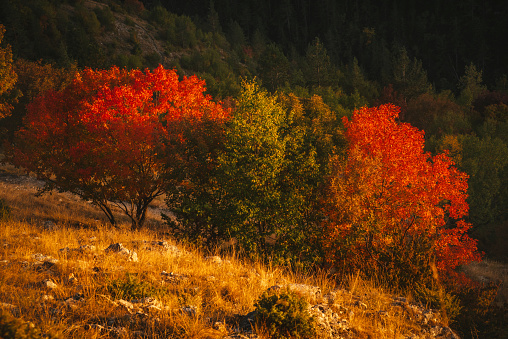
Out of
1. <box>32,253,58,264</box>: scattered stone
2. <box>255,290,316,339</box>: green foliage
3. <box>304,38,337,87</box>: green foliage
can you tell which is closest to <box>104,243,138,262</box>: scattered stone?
<box>32,253,58,264</box>: scattered stone

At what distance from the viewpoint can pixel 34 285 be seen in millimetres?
6793

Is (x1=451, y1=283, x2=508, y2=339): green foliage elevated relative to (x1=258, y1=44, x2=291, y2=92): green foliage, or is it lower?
lower

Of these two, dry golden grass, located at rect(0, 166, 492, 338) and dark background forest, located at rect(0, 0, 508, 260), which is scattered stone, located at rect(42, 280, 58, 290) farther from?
dark background forest, located at rect(0, 0, 508, 260)

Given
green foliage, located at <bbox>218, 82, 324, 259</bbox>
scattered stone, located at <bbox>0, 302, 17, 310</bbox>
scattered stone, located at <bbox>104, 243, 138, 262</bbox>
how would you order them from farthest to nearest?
green foliage, located at <bbox>218, 82, 324, 259</bbox>, scattered stone, located at <bbox>104, 243, 138, 262</bbox>, scattered stone, located at <bbox>0, 302, 17, 310</bbox>

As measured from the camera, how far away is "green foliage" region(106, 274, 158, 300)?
6.56m

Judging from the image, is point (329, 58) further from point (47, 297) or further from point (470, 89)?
point (47, 297)

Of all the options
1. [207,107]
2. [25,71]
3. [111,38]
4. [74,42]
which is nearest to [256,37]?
[111,38]

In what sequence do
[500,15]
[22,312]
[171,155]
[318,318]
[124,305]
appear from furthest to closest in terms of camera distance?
[500,15] < [171,155] < [318,318] < [124,305] < [22,312]

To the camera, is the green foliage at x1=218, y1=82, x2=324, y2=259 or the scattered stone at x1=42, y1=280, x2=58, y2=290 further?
the green foliage at x1=218, y1=82, x2=324, y2=259

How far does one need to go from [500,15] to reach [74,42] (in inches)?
6637

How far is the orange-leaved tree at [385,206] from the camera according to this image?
10789 millimetres

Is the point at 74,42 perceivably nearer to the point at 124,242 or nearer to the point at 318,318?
the point at 124,242

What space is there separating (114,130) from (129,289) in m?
12.3

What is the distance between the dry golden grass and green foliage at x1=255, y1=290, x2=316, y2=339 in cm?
25
